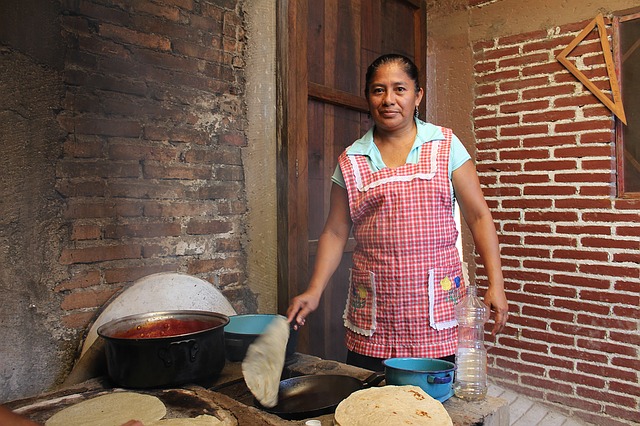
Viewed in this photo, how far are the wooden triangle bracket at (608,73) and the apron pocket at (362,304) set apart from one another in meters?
2.25

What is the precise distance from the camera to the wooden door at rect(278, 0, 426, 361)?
8.88 feet

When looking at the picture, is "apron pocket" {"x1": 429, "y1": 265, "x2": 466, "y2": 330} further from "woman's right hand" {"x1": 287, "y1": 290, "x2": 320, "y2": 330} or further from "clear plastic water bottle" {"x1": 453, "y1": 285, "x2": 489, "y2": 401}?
"woman's right hand" {"x1": 287, "y1": 290, "x2": 320, "y2": 330}

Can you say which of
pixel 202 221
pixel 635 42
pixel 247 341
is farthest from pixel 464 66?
pixel 247 341

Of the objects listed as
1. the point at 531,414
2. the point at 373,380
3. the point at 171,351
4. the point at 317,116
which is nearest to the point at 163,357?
the point at 171,351

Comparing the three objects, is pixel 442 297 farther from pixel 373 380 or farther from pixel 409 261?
pixel 373 380

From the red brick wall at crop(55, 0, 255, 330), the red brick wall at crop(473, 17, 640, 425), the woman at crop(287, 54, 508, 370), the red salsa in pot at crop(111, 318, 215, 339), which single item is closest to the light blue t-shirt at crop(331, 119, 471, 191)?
the woman at crop(287, 54, 508, 370)

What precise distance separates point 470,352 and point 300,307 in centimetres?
71

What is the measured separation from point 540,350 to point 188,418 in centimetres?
288

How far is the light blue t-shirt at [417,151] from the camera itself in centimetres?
211

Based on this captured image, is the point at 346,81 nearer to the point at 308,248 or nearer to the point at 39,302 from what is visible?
the point at 308,248

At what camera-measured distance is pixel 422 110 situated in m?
4.04

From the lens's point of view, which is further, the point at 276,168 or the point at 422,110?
the point at 422,110

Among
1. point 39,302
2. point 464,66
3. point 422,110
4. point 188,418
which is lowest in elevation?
point 188,418

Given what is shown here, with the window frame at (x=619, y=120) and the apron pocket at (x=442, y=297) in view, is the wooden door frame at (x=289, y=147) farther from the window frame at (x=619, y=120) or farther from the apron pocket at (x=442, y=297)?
the window frame at (x=619, y=120)
